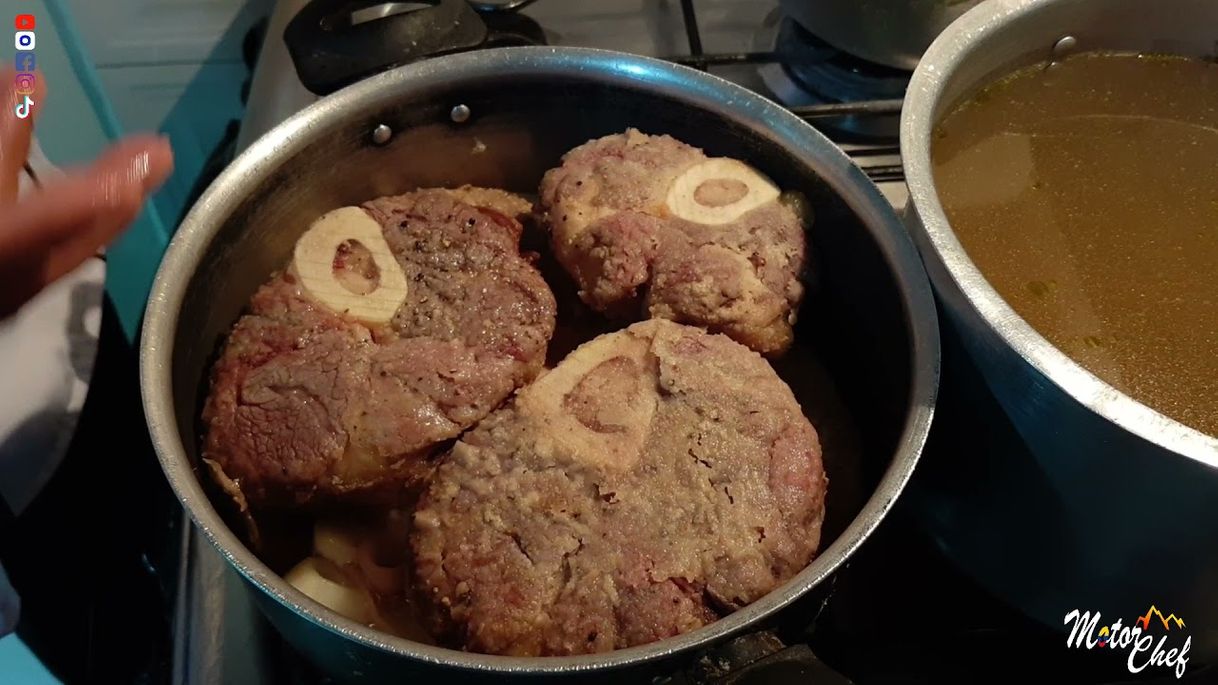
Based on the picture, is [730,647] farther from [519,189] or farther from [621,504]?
[519,189]

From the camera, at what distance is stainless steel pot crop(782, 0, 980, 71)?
1141 mm

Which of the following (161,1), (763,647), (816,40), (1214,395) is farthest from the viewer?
(161,1)

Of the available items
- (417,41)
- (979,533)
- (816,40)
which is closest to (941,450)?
(979,533)

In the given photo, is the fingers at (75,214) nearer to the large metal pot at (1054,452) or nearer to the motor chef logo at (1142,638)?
the large metal pot at (1054,452)

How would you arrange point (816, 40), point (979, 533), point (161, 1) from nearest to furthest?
point (979, 533), point (816, 40), point (161, 1)

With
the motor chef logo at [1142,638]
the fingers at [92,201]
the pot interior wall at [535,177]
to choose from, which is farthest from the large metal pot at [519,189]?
the motor chef logo at [1142,638]

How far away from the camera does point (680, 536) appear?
78 cm

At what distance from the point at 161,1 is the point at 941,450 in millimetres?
1478

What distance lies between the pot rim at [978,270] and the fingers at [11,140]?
0.75 metres

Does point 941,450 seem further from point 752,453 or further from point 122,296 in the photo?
point 122,296

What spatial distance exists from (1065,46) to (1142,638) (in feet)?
2.09

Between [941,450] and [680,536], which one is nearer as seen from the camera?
[680,536]

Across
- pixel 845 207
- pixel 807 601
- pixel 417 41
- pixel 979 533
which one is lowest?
pixel 979 533

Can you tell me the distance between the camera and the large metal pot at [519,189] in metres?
0.82
